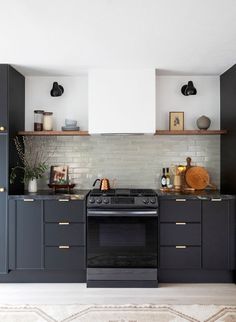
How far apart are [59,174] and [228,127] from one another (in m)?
2.20

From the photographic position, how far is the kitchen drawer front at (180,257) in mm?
3432

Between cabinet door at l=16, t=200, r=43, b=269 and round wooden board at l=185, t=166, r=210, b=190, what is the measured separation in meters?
1.88

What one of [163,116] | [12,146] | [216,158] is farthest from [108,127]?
[216,158]

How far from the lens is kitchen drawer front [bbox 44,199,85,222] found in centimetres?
343

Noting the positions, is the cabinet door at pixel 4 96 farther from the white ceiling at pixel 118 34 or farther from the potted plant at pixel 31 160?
the potted plant at pixel 31 160

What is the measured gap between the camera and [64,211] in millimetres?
3430

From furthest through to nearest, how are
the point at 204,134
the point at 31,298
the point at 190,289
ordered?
the point at 204,134 → the point at 190,289 → the point at 31,298

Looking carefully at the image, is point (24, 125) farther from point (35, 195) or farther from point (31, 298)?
point (31, 298)

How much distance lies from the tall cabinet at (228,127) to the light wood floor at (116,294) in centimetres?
114

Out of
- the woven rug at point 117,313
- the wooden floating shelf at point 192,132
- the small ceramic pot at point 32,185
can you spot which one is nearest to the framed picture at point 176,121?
the wooden floating shelf at point 192,132

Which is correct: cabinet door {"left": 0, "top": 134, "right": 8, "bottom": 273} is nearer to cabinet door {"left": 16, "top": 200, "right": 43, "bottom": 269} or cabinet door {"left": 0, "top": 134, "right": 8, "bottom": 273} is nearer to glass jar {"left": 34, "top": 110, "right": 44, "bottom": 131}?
cabinet door {"left": 16, "top": 200, "right": 43, "bottom": 269}

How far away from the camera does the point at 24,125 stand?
402cm

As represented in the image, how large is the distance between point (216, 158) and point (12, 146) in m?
2.59

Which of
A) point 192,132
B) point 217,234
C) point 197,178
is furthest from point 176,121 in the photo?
point 217,234
